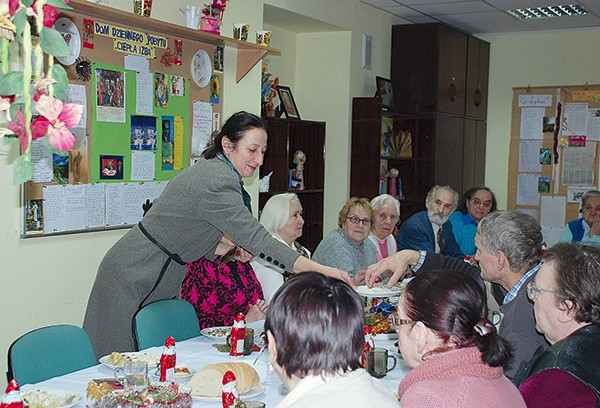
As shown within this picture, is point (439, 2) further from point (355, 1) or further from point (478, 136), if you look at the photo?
point (478, 136)

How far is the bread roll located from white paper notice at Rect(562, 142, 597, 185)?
19.1ft

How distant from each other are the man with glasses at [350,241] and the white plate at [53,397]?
2674 millimetres

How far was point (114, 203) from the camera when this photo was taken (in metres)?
4.15

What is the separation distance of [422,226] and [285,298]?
446 centimetres

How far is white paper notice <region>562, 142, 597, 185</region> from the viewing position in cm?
750

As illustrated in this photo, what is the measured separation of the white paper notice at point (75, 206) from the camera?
3.84 meters

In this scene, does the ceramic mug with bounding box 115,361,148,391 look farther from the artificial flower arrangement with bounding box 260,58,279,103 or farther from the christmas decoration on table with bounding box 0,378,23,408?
the artificial flower arrangement with bounding box 260,58,279,103

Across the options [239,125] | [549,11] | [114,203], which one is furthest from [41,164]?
[549,11]

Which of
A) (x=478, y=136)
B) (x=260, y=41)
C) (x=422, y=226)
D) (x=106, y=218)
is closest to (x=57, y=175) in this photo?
(x=106, y=218)

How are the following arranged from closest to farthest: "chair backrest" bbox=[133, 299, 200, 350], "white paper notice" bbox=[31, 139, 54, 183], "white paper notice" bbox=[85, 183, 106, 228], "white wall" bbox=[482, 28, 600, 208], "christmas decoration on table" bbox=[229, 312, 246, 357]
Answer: "christmas decoration on table" bbox=[229, 312, 246, 357]
"chair backrest" bbox=[133, 299, 200, 350]
"white paper notice" bbox=[31, 139, 54, 183]
"white paper notice" bbox=[85, 183, 106, 228]
"white wall" bbox=[482, 28, 600, 208]

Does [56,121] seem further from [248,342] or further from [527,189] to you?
[527,189]

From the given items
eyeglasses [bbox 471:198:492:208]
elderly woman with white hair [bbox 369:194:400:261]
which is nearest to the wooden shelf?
elderly woman with white hair [bbox 369:194:400:261]

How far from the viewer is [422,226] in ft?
19.7

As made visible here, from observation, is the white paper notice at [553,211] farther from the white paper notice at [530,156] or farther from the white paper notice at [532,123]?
the white paper notice at [532,123]
